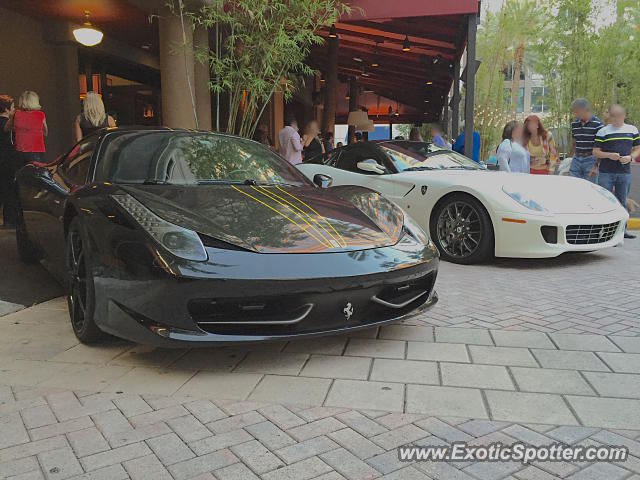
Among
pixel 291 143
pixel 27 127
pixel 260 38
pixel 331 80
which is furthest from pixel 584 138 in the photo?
pixel 331 80

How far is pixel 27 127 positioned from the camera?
645 centimetres

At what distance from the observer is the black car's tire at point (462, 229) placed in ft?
16.1

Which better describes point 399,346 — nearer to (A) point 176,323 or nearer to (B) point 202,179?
(A) point 176,323

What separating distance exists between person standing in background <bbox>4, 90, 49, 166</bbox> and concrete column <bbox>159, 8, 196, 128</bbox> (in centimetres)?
187

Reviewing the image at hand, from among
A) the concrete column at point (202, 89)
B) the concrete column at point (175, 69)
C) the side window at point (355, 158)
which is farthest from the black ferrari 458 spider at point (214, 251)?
the concrete column at point (202, 89)

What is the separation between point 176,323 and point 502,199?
135 inches

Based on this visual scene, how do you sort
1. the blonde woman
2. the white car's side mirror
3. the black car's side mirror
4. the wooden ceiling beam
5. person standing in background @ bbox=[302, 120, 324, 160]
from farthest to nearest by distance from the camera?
the wooden ceiling beam → person standing in background @ bbox=[302, 120, 324, 160] → the blonde woman → the white car's side mirror → the black car's side mirror

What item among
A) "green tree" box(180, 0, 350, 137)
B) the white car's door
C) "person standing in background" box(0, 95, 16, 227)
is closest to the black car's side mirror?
the white car's door

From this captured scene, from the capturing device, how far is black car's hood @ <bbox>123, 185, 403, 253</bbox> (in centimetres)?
251

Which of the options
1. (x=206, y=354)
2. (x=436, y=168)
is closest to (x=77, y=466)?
(x=206, y=354)

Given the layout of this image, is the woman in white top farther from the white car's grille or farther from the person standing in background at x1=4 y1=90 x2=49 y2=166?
the person standing in background at x1=4 y1=90 x2=49 y2=166

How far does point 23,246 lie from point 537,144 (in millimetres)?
6122

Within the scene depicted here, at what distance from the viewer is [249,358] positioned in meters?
2.70

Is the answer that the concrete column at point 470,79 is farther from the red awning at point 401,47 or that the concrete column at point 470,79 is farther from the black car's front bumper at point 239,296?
the black car's front bumper at point 239,296
